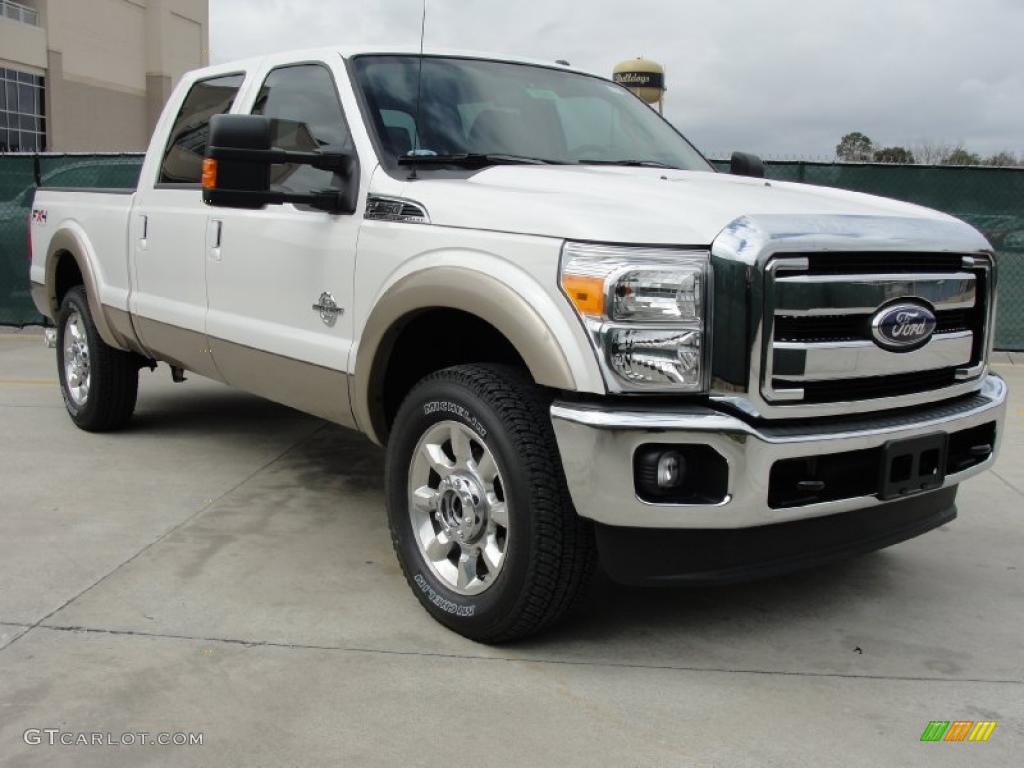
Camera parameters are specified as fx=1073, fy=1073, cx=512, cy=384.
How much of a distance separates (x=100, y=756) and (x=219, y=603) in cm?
103

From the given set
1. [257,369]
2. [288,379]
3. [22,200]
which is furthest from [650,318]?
[22,200]

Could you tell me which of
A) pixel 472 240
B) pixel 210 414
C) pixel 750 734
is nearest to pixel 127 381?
pixel 210 414

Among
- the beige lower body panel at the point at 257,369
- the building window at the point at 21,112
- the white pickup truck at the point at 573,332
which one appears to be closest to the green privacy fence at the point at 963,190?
the beige lower body panel at the point at 257,369

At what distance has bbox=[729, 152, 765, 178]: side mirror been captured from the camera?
526cm

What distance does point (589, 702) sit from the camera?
3.13 metres

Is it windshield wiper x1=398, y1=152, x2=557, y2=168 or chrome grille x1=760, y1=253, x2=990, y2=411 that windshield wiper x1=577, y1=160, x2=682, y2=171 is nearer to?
windshield wiper x1=398, y1=152, x2=557, y2=168

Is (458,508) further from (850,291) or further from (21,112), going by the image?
(21,112)

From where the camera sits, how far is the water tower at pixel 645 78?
15.0m

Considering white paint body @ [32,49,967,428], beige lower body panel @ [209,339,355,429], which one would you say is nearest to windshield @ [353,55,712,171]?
white paint body @ [32,49,967,428]

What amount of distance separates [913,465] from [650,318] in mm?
1021

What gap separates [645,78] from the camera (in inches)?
599

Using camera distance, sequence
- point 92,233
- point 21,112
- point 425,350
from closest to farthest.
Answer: point 425,350 < point 92,233 < point 21,112

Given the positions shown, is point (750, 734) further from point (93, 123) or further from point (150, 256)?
point (93, 123)

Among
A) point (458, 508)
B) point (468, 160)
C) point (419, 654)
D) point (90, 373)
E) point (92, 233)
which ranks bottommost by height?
point (419, 654)
